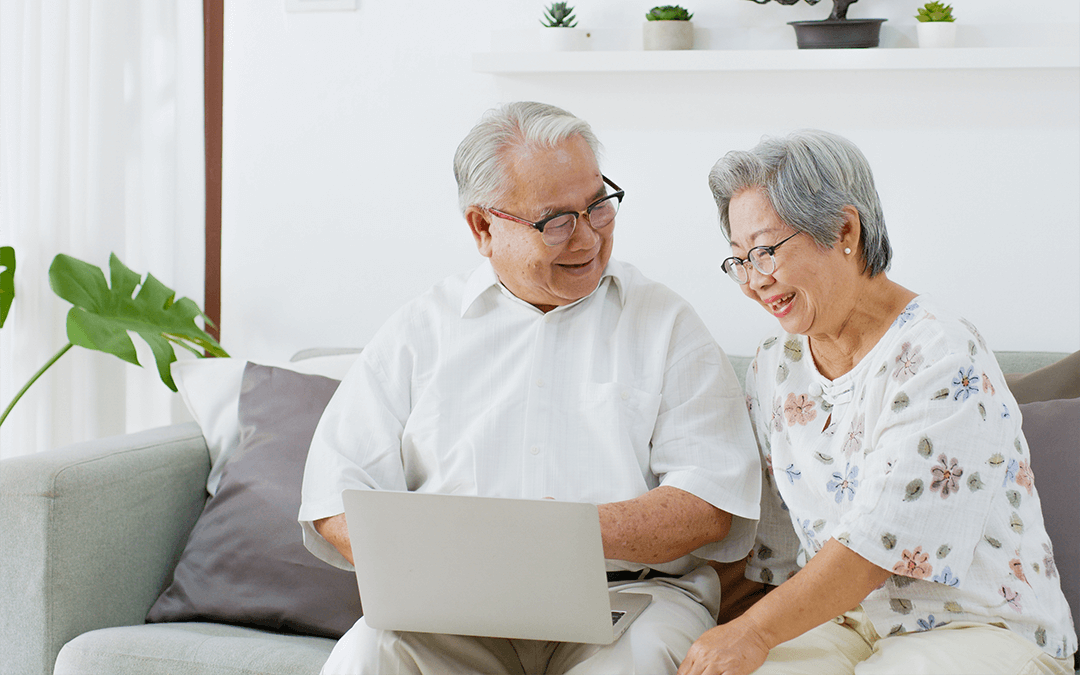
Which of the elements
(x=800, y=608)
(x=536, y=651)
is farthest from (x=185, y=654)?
(x=800, y=608)

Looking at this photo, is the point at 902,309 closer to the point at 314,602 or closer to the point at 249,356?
the point at 314,602

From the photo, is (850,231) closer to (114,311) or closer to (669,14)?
(669,14)

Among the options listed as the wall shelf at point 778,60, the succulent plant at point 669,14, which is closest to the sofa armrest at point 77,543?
the wall shelf at point 778,60

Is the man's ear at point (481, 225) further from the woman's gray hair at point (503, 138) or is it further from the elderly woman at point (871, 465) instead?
the elderly woman at point (871, 465)

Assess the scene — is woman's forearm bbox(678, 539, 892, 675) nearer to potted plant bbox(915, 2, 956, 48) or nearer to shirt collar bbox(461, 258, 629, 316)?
shirt collar bbox(461, 258, 629, 316)

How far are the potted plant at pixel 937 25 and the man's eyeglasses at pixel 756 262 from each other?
3.15ft

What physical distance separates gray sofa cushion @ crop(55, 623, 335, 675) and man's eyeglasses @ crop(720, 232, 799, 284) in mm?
871

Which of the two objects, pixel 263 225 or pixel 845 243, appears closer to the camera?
pixel 845 243

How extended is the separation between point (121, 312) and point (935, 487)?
1725 mm

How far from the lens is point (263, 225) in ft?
7.88

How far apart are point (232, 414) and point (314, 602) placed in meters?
0.49

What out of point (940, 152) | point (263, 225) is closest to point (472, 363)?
point (263, 225)

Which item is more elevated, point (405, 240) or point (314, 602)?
point (405, 240)

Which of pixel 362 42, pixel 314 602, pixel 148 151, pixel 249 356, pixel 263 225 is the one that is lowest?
pixel 314 602
